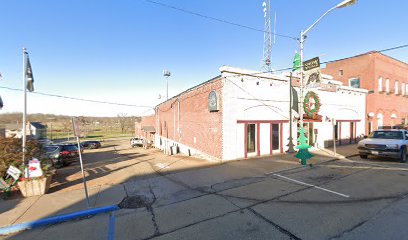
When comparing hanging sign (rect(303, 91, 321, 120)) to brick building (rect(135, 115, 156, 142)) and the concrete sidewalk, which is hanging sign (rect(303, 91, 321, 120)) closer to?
the concrete sidewalk

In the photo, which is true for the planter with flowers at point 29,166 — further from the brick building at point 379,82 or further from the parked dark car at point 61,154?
the brick building at point 379,82

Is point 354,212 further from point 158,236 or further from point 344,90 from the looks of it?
point 344,90

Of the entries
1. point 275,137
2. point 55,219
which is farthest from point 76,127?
point 275,137

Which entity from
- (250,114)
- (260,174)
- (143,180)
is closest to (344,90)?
(250,114)

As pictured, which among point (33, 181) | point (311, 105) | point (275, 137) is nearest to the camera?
point (33, 181)

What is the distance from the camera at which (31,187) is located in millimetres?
6766

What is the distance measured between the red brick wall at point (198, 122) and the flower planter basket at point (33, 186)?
Answer: 27.6 feet

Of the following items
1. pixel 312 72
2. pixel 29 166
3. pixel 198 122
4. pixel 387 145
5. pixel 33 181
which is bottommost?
pixel 33 181

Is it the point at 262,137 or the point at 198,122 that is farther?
the point at 198,122

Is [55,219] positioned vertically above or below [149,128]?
below

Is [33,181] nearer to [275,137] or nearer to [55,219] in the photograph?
[55,219]

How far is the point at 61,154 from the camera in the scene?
599 inches

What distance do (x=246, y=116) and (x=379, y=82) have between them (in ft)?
66.7

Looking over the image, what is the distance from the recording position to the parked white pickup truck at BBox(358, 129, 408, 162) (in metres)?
10.6
